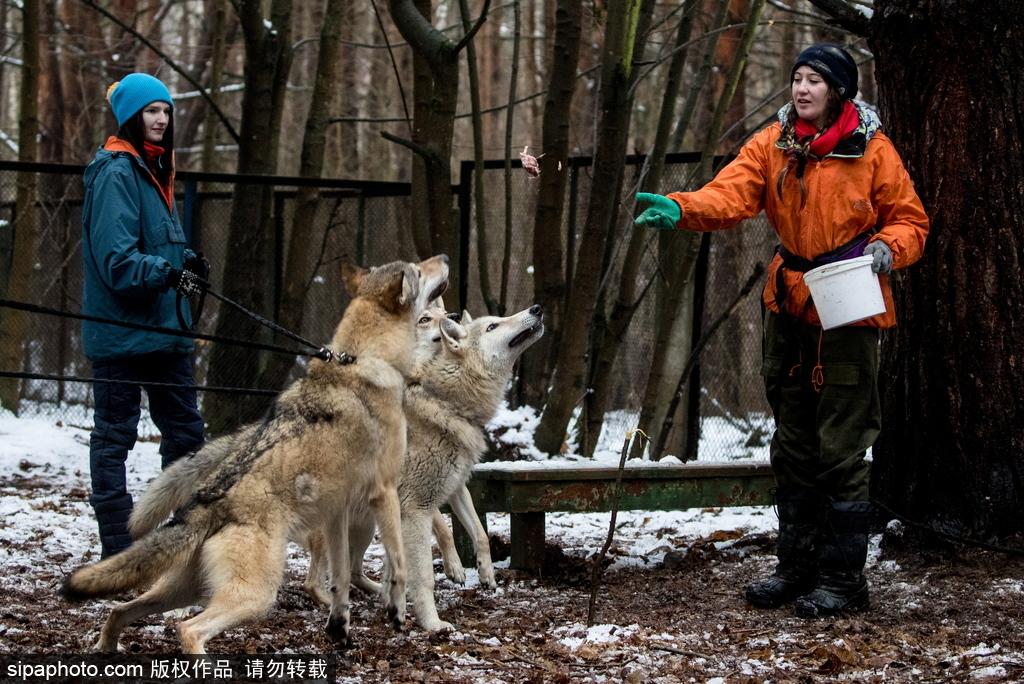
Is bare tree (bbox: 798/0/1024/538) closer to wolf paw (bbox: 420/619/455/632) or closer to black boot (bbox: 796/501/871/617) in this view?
black boot (bbox: 796/501/871/617)

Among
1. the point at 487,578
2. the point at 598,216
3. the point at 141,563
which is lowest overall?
the point at 487,578

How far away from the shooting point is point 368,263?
1030cm

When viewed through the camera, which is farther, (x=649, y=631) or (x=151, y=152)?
(x=151, y=152)

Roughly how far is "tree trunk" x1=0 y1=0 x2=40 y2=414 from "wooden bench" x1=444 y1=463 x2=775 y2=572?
6098 millimetres

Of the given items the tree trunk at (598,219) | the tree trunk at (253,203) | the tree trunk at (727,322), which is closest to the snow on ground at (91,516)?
the tree trunk at (598,219)

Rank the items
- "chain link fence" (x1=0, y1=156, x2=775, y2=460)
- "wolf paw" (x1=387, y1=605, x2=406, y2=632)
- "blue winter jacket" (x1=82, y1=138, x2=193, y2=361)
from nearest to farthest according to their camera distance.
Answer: "wolf paw" (x1=387, y1=605, x2=406, y2=632)
"blue winter jacket" (x1=82, y1=138, x2=193, y2=361)
"chain link fence" (x1=0, y1=156, x2=775, y2=460)

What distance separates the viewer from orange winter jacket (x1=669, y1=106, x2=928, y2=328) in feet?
15.7

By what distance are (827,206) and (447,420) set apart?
2096 millimetres

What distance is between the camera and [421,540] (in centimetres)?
516

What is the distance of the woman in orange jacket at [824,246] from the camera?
4.80 metres

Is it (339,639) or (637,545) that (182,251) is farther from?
(637,545)

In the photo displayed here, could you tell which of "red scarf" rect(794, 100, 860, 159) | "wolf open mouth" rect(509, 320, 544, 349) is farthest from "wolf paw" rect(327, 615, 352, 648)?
"red scarf" rect(794, 100, 860, 159)

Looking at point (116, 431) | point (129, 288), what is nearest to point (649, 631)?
point (116, 431)

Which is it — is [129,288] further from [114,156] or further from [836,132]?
[836,132]
